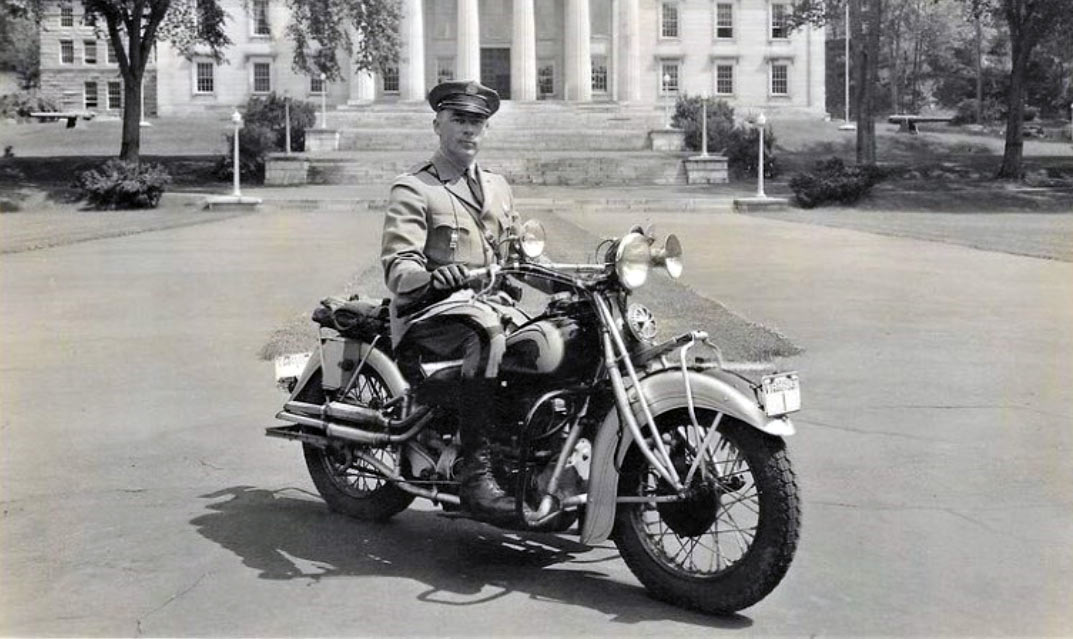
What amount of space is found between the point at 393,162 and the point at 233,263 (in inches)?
1201

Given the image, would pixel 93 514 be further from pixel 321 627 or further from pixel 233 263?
pixel 233 263

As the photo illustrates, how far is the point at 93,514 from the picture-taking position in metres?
6.24

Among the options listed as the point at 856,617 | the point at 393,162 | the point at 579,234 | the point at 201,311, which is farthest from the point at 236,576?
the point at 393,162

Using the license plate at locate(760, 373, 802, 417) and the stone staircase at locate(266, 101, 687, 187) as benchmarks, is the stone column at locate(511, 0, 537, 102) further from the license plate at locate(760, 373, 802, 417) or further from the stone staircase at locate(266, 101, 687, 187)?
the license plate at locate(760, 373, 802, 417)

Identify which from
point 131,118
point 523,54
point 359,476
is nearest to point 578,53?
point 523,54

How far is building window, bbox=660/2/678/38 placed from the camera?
8094 cm

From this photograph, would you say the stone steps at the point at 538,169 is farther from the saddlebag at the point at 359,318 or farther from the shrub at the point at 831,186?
the saddlebag at the point at 359,318

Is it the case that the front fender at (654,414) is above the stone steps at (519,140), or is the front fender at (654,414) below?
below

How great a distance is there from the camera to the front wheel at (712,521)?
179 inches

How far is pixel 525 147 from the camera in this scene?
58250 millimetres

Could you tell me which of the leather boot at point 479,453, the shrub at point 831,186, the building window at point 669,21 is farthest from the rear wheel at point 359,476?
the building window at point 669,21

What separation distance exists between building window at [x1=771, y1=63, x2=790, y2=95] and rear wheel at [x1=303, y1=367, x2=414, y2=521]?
255 feet

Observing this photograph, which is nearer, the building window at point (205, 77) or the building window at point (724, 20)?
the building window at point (205, 77)

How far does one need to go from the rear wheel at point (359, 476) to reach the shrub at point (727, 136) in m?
45.2
